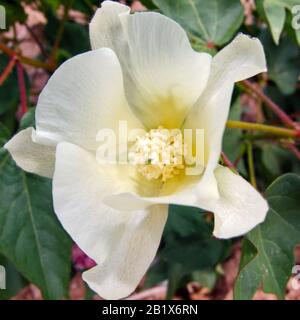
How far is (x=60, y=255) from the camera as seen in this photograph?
0.75m

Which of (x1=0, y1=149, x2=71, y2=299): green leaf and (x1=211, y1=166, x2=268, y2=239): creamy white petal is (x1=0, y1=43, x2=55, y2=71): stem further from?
(x1=211, y1=166, x2=268, y2=239): creamy white petal

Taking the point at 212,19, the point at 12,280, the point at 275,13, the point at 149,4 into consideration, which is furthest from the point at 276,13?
the point at 12,280

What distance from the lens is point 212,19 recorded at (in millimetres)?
839

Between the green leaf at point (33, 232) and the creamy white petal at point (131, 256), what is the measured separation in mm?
154

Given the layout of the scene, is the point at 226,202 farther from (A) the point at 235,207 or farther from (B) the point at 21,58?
(B) the point at 21,58

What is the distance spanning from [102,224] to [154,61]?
0.19 m

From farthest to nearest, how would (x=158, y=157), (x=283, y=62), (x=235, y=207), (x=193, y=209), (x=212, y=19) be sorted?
1. (x=283, y=62)
2. (x=193, y=209)
3. (x=212, y=19)
4. (x=158, y=157)
5. (x=235, y=207)

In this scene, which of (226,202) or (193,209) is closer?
(226,202)

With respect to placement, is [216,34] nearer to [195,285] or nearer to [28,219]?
[28,219]

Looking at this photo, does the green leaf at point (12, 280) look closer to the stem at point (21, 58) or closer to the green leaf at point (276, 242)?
the stem at point (21, 58)

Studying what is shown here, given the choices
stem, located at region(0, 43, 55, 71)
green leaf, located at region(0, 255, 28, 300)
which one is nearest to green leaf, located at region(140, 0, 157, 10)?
stem, located at region(0, 43, 55, 71)

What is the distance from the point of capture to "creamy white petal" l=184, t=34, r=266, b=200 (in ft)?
1.75

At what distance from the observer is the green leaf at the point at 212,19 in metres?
0.83
